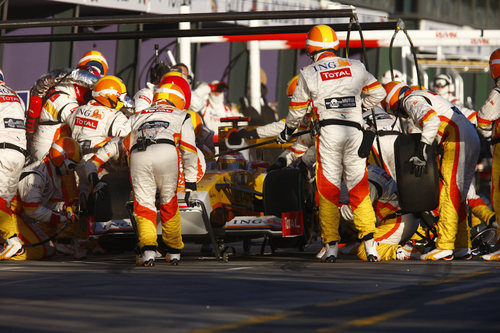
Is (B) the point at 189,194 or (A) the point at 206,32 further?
(A) the point at 206,32

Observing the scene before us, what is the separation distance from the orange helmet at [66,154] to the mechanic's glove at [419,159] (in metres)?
3.52

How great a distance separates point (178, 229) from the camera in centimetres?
992

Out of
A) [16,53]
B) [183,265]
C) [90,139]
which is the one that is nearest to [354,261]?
[183,265]

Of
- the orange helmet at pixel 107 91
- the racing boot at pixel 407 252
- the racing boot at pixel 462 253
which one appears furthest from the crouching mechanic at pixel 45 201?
the racing boot at pixel 462 253

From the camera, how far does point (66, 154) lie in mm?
11148

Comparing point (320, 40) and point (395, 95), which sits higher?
point (320, 40)

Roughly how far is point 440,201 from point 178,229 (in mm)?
2614

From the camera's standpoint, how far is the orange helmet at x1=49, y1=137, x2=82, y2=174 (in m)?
11.1

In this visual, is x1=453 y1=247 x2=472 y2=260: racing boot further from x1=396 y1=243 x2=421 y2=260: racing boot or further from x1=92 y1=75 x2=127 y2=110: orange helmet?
x1=92 y1=75 x2=127 y2=110: orange helmet

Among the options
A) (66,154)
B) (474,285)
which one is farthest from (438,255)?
(66,154)

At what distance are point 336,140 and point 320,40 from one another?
42.4 inches

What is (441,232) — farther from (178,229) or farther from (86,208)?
(86,208)

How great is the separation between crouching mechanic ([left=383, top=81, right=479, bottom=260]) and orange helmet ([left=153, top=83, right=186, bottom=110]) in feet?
7.34

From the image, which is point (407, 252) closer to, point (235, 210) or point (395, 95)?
point (395, 95)
